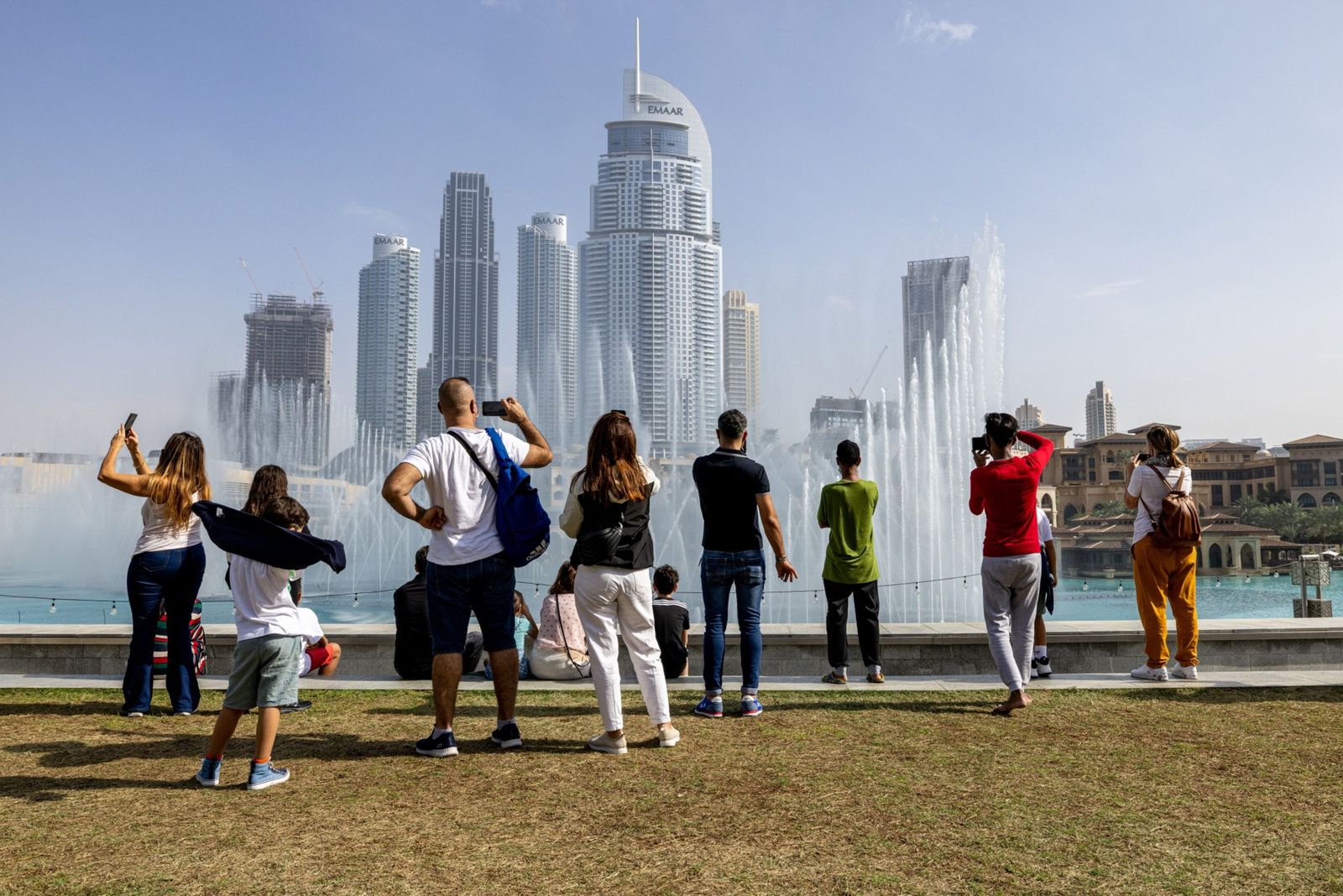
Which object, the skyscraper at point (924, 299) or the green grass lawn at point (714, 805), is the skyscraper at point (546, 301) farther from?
the green grass lawn at point (714, 805)

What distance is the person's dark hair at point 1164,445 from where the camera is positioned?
6.53 m

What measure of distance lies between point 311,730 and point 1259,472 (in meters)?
106

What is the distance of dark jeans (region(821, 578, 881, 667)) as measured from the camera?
6609 mm

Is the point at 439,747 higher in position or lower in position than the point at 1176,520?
lower

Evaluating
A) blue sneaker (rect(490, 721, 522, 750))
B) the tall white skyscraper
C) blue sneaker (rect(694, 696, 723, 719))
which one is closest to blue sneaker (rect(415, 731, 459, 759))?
blue sneaker (rect(490, 721, 522, 750))

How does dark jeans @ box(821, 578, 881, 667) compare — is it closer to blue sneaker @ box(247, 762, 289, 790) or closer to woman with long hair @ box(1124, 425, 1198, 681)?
woman with long hair @ box(1124, 425, 1198, 681)

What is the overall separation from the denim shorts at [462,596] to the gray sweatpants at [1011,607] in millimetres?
2965

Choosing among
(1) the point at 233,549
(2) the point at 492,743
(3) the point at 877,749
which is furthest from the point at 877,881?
(1) the point at 233,549

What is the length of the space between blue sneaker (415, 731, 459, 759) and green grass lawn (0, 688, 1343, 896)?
67 mm

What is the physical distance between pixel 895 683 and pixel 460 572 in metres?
3.50

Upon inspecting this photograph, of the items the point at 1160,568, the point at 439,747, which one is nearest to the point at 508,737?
the point at 439,747

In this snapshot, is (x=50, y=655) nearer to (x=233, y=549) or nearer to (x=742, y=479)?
(x=233, y=549)

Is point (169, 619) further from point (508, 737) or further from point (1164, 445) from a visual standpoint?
point (1164, 445)

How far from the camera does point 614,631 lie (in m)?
4.77
